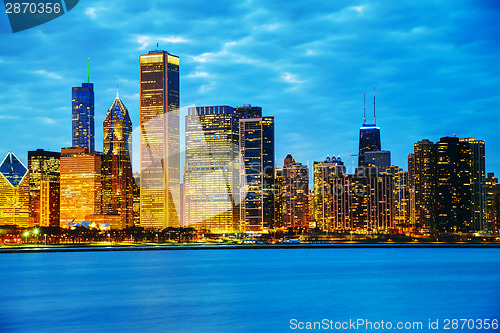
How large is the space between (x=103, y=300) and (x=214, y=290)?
1395 cm

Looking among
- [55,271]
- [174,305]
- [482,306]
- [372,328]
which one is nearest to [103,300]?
[174,305]

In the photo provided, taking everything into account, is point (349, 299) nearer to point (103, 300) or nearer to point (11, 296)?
point (103, 300)

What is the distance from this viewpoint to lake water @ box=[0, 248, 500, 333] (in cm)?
4916

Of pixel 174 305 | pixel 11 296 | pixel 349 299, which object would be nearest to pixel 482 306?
pixel 349 299

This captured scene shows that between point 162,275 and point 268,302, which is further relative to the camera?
point 162,275

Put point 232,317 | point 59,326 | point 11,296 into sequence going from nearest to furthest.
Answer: point 59,326, point 232,317, point 11,296

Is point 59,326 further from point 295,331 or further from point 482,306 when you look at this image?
point 482,306

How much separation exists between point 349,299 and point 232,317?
15.0 metres

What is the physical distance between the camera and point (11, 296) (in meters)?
66.8

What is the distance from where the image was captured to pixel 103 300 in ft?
205

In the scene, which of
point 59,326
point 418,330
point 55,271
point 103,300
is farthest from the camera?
point 55,271

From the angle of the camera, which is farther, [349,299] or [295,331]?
[349,299]

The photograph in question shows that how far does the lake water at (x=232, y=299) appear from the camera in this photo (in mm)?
49156

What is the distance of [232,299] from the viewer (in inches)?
2509
